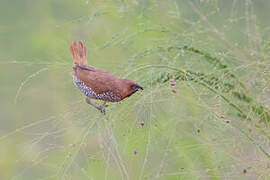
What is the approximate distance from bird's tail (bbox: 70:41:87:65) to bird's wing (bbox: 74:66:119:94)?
0.30 meters

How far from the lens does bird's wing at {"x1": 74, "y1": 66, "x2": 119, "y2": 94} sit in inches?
136

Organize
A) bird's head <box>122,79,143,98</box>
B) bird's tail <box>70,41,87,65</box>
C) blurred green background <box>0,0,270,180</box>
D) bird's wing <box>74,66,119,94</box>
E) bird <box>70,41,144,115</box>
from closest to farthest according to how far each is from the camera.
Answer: blurred green background <box>0,0,270,180</box>
bird's head <box>122,79,143,98</box>
bird <box>70,41,144,115</box>
bird's wing <box>74,66,119,94</box>
bird's tail <box>70,41,87,65</box>

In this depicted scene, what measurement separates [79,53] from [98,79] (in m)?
0.66

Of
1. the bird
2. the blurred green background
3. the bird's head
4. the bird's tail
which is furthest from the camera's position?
the bird's tail

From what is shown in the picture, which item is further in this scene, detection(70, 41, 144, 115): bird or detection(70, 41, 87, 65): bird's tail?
detection(70, 41, 87, 65): bird's tail

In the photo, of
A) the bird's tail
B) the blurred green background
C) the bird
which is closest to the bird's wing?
the bird

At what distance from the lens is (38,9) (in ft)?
16.4

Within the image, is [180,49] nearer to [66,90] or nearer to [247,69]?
[247,69]

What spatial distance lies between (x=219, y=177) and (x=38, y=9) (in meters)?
3.22

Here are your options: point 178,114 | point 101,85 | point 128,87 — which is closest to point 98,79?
point 101,85

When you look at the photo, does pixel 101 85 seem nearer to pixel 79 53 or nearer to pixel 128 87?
pixel 128 87

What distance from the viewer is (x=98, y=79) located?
3.61m

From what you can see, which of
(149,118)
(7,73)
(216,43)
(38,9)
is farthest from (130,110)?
(7,73)

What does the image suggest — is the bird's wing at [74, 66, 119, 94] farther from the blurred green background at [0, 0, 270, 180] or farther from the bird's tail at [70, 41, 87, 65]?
the bird's tail at [70, 41, 87, 65]
